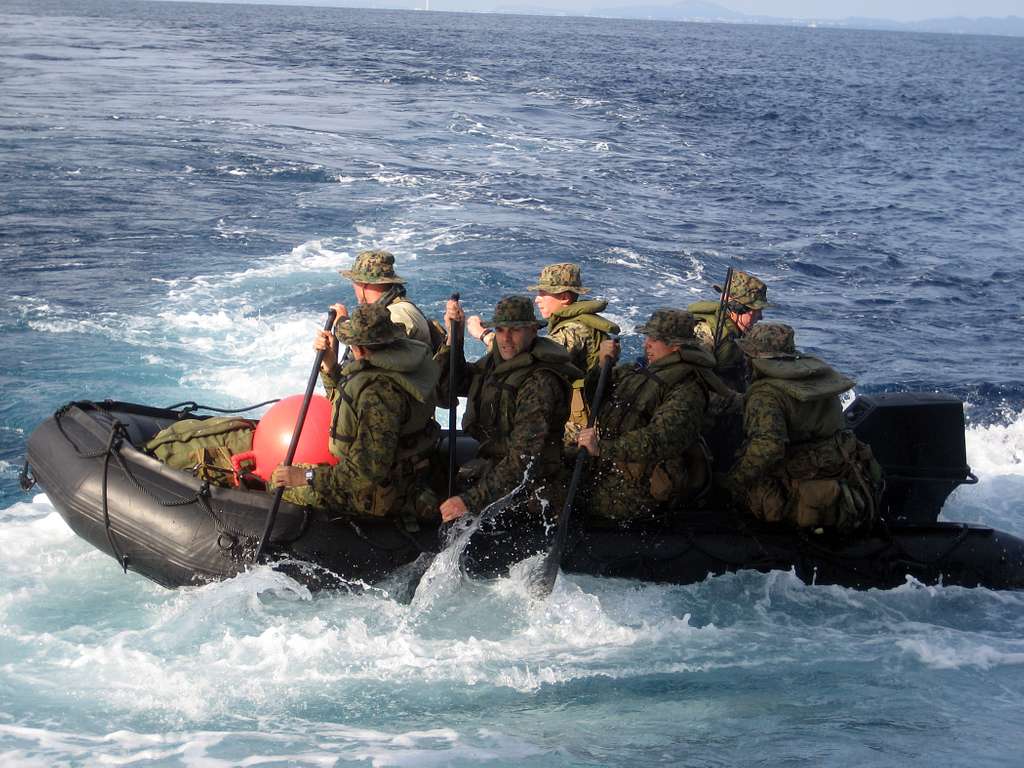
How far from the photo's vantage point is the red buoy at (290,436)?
20.5 ft

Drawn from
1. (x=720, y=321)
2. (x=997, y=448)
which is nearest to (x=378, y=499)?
(x=720, y=321)

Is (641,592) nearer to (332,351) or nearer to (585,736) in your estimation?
(585,736)

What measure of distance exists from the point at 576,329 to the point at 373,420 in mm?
1623

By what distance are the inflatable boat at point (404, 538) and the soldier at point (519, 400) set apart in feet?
1.33

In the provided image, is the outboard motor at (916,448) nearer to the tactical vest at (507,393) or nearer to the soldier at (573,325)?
the soldier at (573,325)

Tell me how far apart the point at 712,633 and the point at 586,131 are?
944 inches

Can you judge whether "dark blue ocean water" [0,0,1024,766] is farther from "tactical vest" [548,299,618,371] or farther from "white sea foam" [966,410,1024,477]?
"tactical vest" [548,299,618,371]

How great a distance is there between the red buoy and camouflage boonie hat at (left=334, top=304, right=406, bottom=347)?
24.3 inches

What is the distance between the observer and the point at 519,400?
6.07 metres

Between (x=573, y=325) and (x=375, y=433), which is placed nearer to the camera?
(x=375, y=433)

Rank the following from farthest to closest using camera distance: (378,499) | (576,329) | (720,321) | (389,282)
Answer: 1. (720,321)
2. (389,282)
3. (576,329)
4. (378,499)

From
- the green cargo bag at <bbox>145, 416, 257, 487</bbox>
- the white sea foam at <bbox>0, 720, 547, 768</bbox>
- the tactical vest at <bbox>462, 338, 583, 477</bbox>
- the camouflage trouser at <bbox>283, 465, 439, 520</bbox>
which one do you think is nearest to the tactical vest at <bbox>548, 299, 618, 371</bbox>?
the tactical vest at <bbox>462, 338, 583, 477</bbox>

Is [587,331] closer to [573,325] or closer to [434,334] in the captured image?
[573,325]

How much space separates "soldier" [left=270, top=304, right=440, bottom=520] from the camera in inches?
230
